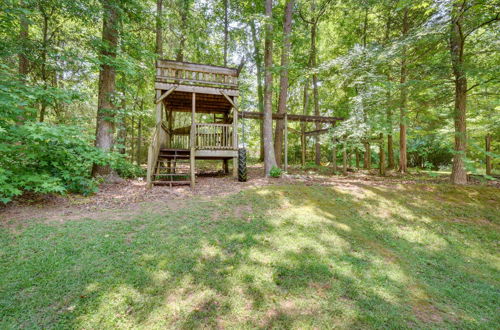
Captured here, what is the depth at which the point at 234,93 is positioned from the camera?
356 inches

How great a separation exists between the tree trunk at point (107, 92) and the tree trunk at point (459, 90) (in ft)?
32.8

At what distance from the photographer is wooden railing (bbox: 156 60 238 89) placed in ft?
27.6

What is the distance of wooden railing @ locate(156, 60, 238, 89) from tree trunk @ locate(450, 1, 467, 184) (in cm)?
723

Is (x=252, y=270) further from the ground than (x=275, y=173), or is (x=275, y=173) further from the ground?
(x=275, y=173)

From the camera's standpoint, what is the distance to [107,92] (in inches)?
283

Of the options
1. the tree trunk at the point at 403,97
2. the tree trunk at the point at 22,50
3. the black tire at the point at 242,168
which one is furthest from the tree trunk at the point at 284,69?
the tree trunk at the point at 22,50

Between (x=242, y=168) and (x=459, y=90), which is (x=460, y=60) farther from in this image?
(x=242, y=168)

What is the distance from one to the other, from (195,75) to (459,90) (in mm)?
9438

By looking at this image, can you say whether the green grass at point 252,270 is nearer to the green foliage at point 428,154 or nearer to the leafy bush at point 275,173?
the leafy bush at point 275,173

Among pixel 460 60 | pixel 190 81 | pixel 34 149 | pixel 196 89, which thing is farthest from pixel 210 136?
pixel 460 60

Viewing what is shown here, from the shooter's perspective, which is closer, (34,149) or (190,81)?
(34,149)

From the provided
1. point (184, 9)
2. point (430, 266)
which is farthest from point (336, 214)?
point (184, 9)

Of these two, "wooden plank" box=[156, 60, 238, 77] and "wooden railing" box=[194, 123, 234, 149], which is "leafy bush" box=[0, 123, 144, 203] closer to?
"wooden railing" box=[194, 123, 234, 149]

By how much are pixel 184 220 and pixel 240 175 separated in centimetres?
371
